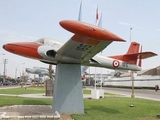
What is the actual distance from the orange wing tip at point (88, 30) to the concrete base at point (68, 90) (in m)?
4.13

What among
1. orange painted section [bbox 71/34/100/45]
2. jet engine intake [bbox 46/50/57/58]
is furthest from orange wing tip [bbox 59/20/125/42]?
jet engine intake [bbox 46/50/57/58]

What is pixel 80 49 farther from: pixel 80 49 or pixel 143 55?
pixel 143 55

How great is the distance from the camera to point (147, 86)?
224 ft

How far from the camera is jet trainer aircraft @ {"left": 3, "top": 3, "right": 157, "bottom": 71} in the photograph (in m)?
9.73

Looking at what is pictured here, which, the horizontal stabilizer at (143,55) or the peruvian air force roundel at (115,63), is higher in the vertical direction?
the horizontal stabilizer at (143,55)

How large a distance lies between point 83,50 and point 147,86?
5926cm

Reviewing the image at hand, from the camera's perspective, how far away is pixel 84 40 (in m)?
11.1

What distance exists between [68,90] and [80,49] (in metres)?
2.61

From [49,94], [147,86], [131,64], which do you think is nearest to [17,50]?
[131,64]

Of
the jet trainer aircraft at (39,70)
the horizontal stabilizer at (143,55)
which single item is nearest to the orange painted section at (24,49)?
the horizontal stabilizer at (143,55)

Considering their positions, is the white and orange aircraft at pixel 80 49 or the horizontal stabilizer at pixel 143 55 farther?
the horizontal stabilizer at pixel 143 55

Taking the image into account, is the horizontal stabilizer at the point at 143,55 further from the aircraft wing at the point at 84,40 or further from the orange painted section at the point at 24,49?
the orange painted section at the point at 24,49

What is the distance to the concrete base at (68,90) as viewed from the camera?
13.4 metres

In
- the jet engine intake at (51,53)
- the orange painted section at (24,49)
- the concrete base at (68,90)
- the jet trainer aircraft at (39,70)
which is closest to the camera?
the jet engine intake at (51,53)
